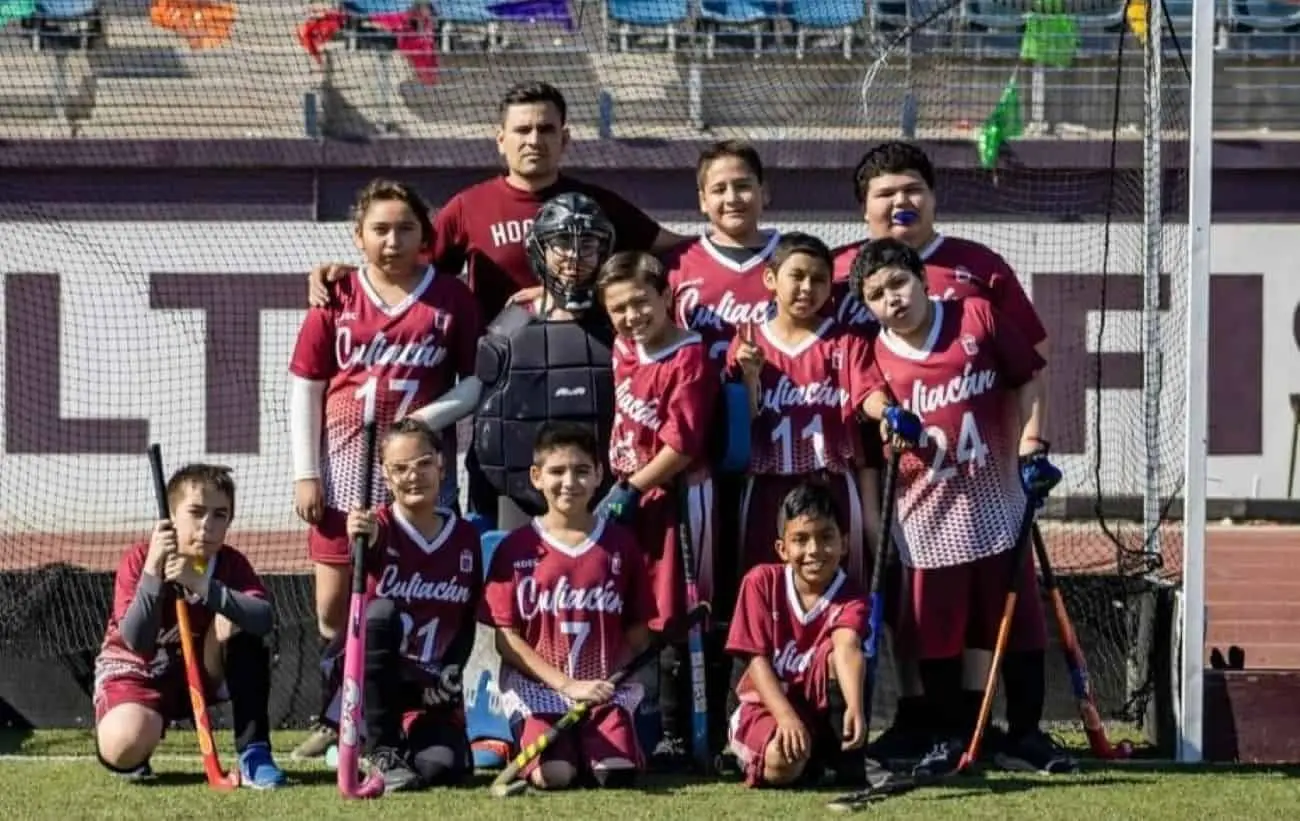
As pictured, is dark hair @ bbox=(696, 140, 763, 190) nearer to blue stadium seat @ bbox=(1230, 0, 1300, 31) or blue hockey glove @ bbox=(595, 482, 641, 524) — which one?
blue hockey glove @ bbox=(595, 482, 641, 524)

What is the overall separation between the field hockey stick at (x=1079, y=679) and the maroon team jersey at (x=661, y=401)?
100 cm

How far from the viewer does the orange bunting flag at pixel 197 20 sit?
474 inches

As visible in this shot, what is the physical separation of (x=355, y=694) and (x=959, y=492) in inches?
64.3

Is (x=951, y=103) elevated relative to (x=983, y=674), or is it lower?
elevated

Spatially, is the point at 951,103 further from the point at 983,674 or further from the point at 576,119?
the point at 983,674

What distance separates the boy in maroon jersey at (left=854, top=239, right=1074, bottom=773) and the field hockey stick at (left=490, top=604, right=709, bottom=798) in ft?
1.93

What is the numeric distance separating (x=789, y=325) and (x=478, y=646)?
126 cm

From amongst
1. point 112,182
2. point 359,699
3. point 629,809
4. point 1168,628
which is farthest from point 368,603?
point 112,182

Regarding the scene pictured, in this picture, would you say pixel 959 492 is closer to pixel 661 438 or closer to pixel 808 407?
pixel 808 407

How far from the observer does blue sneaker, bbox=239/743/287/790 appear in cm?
532

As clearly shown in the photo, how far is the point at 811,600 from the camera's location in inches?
213

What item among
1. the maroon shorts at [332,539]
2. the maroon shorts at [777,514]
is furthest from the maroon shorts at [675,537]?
the maroon shorts at [332,539]

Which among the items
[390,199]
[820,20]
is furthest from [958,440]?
[820,20]

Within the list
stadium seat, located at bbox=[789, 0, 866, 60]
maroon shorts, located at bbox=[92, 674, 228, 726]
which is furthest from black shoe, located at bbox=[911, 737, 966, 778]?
stadium seat, located at bbox=[789, 0, 866, 60]
